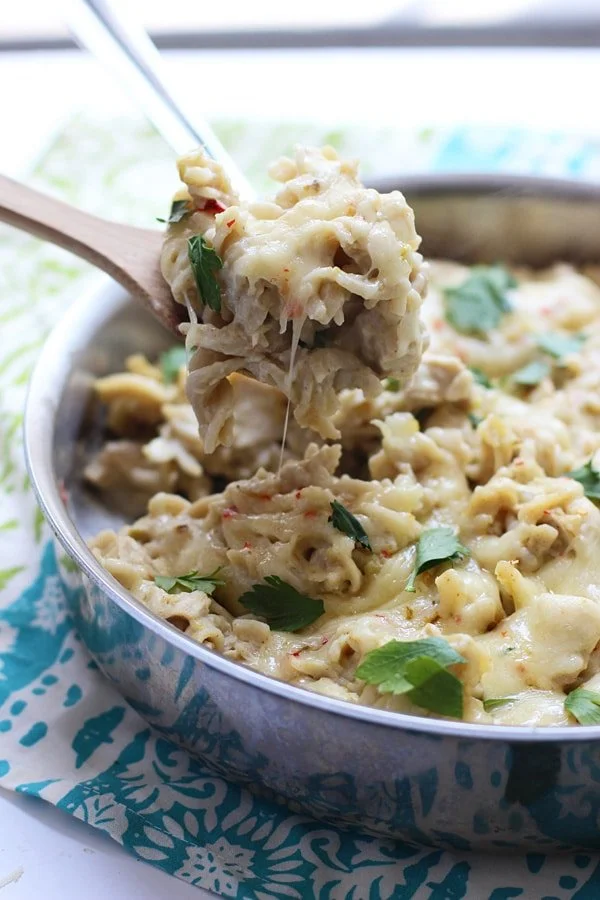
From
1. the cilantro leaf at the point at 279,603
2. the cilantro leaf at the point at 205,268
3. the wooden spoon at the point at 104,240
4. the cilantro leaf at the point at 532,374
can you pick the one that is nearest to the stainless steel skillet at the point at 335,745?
the cilantro leaf at the point at 279,603

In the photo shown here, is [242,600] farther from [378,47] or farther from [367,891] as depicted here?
[378,47]

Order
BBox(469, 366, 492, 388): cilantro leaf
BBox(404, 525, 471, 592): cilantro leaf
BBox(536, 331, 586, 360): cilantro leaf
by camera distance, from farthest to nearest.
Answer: BBox(536, 331, 586, 360): cilantro leaf → BBox(469, 366, 492, 388): cilantro leaf → BBox(404, 525, 471, 592): cilantro leaf

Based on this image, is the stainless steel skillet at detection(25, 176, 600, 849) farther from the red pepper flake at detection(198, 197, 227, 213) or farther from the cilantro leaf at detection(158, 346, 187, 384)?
the red pepper flake at detection(198, 197, 227, 213)

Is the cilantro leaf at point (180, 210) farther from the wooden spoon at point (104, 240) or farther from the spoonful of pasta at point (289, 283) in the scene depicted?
the wooden spoon at point (104, 240)

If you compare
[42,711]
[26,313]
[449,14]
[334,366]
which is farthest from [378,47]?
[42,711]

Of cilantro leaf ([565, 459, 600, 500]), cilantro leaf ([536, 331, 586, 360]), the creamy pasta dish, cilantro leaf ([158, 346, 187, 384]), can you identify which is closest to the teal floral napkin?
the creamy pasta dish

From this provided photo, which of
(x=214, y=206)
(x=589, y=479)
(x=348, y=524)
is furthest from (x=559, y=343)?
(x=214, y=206)

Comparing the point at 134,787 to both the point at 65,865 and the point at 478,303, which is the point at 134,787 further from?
the point at 478,303
